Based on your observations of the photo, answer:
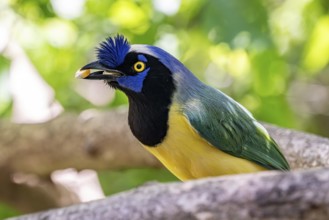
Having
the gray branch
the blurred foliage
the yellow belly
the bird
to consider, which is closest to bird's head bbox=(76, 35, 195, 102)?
the bird

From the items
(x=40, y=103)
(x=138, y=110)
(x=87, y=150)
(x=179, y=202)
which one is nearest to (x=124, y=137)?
(x=87, y=150)

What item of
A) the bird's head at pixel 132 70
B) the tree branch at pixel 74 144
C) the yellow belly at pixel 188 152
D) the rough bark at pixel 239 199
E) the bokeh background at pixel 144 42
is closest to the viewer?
the rough bark at pixel 239 199

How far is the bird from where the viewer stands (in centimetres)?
291

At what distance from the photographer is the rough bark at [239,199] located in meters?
1.75

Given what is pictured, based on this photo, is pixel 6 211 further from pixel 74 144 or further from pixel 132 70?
pixel 132 70

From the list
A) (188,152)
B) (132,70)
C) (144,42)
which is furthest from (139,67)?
(144,42)

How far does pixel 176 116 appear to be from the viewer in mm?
2920

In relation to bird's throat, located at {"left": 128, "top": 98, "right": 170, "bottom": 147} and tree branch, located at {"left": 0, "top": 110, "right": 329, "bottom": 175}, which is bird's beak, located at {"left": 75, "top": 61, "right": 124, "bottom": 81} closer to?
bird's throat, located at {"left": 128, "top": 98, "right": 170, "bottom": 147}

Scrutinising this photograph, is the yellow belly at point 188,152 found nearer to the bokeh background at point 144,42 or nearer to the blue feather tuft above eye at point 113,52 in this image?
the blue feather tuft above eye at point 113,52

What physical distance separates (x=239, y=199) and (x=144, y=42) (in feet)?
10.4

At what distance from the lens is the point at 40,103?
16.7ft

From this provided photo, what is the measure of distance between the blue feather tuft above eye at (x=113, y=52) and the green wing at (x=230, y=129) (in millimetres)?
293

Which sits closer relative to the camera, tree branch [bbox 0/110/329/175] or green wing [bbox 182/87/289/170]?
green wing [bbox 182/87/289/170]

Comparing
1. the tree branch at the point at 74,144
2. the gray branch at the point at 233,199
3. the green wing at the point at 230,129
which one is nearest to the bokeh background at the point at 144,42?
the tree branch at the point at 74,144
